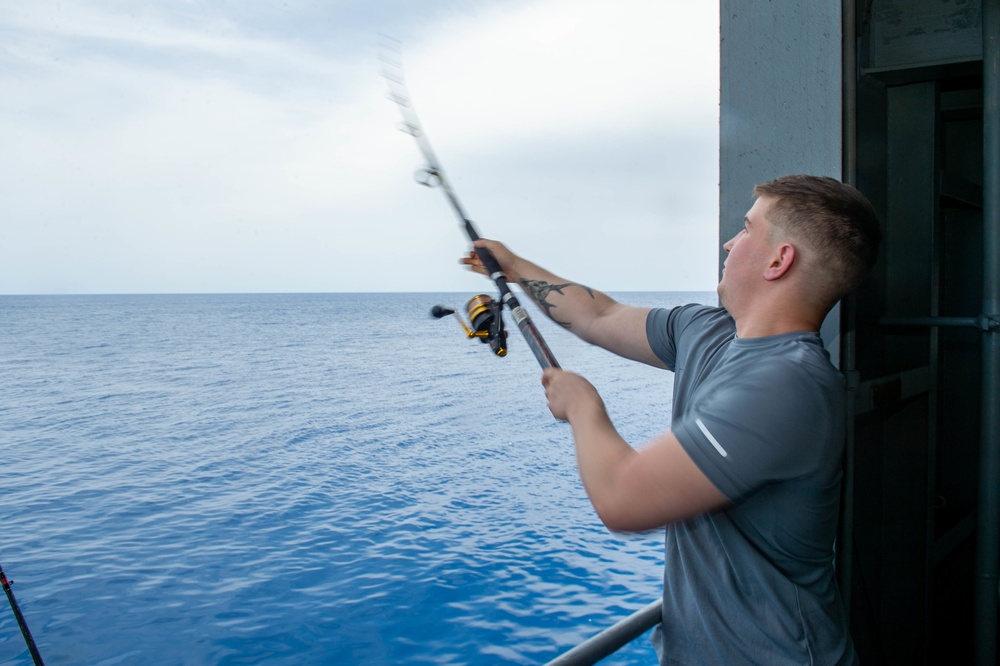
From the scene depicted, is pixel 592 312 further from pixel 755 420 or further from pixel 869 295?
pixel 869 295

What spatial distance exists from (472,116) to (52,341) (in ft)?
161

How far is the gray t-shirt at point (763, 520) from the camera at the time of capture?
99 centimetres

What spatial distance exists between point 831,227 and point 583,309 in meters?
0.68

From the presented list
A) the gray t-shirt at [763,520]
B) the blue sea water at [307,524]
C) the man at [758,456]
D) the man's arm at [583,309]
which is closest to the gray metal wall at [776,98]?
the man's arm at [583,309]

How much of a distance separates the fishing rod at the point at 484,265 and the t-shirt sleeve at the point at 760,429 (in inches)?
18.1

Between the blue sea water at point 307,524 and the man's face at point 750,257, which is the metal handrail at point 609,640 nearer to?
the man's face at point 750,257

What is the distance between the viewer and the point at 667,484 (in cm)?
99

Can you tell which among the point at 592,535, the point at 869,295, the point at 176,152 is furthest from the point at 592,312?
the point at 176,152

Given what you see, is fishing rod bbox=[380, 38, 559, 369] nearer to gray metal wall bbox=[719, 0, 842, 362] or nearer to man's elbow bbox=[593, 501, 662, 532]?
man's elbow bbox=[593, 501, 662, 532]

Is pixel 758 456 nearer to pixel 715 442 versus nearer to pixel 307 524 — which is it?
pixel 715 442

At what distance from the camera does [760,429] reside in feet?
3.23

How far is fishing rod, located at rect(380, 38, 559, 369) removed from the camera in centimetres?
167

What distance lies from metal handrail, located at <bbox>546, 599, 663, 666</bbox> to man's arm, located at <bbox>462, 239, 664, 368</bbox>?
1.80 ft

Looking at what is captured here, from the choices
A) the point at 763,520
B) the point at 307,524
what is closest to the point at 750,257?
the point at 763,520
